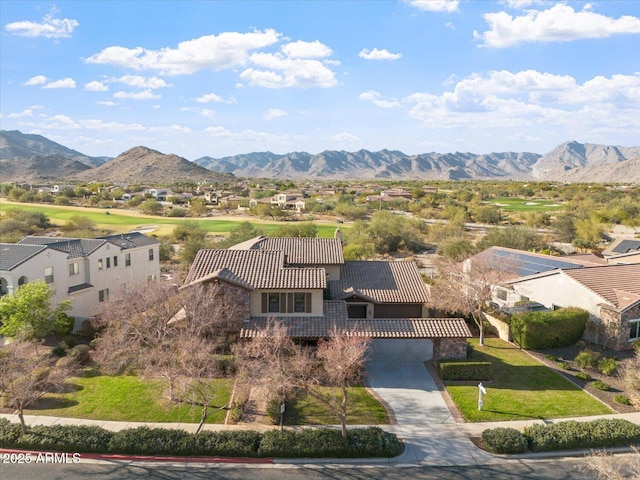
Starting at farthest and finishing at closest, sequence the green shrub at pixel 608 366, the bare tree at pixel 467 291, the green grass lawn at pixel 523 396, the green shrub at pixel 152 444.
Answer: the bare tree at pixel 467 291
the green shrub at pixel 608 366
the green grass lawn at pixel 523 396
the green shrub at pixel 152 444

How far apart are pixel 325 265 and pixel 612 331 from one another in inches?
745

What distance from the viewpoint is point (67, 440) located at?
18094 millimetres

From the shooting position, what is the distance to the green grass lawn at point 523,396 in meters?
21.2

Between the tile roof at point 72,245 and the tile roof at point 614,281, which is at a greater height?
the tile roof at point 72,245

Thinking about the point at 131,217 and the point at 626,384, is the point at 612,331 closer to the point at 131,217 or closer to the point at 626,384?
the point at 626,384

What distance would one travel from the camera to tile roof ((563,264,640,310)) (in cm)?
2855

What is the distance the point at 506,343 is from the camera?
30.6 metres

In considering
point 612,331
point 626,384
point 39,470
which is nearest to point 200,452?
point 39,470

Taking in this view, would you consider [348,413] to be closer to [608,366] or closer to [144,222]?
[608,366]

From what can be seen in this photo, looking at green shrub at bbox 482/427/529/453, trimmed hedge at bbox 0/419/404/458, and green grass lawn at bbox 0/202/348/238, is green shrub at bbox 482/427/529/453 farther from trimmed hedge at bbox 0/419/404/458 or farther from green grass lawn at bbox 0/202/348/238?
green grass lawn at bbox 0/202/348/238

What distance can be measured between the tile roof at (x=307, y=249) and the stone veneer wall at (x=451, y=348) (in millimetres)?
10338

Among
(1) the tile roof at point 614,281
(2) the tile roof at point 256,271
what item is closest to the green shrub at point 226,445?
(2) the tile roof at point 256,271

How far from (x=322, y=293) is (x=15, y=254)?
74.1ft

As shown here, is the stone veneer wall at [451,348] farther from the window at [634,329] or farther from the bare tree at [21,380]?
the bare tree at [21,380]
